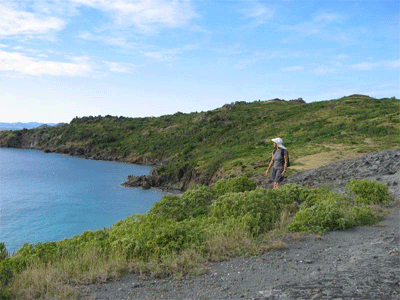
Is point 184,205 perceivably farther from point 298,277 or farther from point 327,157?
point 327,157

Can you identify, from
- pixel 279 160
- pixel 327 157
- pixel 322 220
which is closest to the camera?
pixel 322 220

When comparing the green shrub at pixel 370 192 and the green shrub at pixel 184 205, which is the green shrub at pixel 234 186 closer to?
the green shrub at pixel 184 205

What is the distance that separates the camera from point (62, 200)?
1660 inches

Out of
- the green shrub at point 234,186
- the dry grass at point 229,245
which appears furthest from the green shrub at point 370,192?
the dry grass at point 229,245

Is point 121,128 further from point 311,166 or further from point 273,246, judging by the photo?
point 273,246

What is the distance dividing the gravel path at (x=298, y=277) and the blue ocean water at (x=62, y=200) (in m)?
17.4

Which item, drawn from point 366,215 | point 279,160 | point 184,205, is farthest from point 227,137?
point 366,215

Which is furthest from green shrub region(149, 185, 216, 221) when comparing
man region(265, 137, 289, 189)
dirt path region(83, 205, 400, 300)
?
dirt path region(83, 205, 400, 300)

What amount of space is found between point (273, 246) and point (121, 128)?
99684 mm

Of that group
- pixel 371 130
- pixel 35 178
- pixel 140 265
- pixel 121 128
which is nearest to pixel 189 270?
pixel 140 265

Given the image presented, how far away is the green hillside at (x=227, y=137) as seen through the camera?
3672cm

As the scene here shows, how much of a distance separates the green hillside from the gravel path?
2038 centimetres

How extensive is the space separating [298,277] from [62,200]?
134ft

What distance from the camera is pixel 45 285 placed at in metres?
5.88
